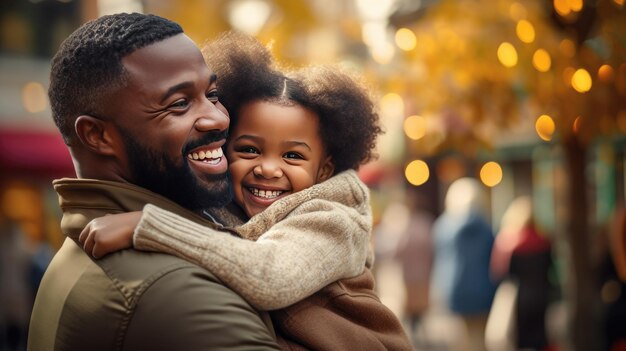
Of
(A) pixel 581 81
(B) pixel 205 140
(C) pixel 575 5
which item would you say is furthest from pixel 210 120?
(C) pixel 575 5

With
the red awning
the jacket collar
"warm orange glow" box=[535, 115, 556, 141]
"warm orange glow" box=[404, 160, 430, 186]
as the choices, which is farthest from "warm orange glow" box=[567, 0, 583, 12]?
"warm orange glow" box=[404, 160, 430, 186]

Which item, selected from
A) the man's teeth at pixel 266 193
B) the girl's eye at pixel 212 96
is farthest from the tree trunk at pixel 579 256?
the girl's eye at pixel 212 96

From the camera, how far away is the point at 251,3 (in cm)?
1341

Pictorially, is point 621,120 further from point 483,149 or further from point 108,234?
point 108,234

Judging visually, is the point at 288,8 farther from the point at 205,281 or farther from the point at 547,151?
the point at 205,281

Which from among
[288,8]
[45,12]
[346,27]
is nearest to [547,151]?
[288,8]

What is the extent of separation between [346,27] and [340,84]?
4791 millimetres

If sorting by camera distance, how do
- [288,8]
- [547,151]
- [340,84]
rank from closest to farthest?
[340,84] → [288,8] → [547,151]

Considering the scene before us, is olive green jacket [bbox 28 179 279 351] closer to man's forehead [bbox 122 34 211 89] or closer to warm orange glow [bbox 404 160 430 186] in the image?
man's forehead [bbox 122 34 211 89]

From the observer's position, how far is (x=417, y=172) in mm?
23438

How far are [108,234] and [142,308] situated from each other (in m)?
0.23

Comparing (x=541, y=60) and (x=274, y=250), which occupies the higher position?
(x=541, y=60)

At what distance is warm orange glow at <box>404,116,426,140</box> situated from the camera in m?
6.98

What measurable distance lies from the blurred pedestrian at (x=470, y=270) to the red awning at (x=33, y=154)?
24.8ft
